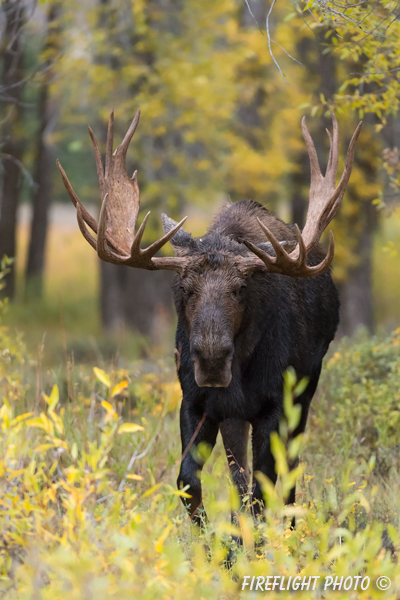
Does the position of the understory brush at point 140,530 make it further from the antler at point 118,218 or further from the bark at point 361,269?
the bark at point 361,269

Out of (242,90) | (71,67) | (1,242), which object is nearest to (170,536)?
(71,67)

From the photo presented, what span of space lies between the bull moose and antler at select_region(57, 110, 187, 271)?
0.03ft

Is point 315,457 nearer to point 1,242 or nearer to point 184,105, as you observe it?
point 184,105

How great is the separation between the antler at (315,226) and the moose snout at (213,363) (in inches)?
26.8

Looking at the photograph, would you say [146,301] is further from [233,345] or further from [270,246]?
[233,345]

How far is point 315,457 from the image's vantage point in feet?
19.9

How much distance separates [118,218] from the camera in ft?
18.7

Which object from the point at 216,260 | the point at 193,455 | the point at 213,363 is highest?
the point at 216,260

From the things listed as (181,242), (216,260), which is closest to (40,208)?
(181,242)

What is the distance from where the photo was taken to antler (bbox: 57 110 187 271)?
16.2ft

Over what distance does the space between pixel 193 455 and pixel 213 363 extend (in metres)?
0.67

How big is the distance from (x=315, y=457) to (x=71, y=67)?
8.63 meters

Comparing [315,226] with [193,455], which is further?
[315,226]

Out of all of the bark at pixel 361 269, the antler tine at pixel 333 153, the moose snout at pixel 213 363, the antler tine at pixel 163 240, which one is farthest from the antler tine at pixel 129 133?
the bark at pixel 361 269
